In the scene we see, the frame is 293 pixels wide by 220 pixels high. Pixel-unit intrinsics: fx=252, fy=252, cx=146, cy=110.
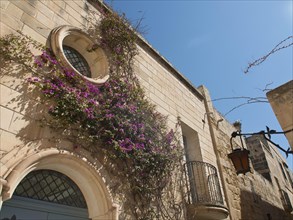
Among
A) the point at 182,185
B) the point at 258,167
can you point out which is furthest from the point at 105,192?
the point at 258,167

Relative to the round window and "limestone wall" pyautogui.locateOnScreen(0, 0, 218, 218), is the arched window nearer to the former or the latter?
"limestone wall" pyautogui.locateOnScreen(0, 0, 218, 218)

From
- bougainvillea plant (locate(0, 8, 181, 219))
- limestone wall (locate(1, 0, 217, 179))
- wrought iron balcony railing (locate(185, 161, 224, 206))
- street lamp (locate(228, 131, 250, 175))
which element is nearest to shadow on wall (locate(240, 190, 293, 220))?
limestone wall (locate(1, 0, 217, 179))

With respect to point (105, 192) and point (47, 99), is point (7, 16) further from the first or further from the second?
point (105, 192)

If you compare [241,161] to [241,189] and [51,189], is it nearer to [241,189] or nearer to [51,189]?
[51,189]

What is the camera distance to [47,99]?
3463 millimetres

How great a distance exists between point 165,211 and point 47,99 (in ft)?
8.98

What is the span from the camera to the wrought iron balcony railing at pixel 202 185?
5.37m

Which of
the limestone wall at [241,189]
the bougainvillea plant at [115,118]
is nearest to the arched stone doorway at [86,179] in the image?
the bougainvillea plant at [115,118]

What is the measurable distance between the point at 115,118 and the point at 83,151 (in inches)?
31.3

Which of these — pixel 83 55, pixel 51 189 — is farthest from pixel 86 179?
pixel 83 55

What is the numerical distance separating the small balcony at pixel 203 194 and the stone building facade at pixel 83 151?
0.06 feet

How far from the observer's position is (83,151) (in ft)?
11.6

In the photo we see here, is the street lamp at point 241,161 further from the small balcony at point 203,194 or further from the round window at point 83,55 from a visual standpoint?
the round window at point 83,55

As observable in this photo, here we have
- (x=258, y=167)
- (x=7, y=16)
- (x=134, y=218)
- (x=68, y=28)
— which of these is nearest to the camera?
(x=7, y=16)
